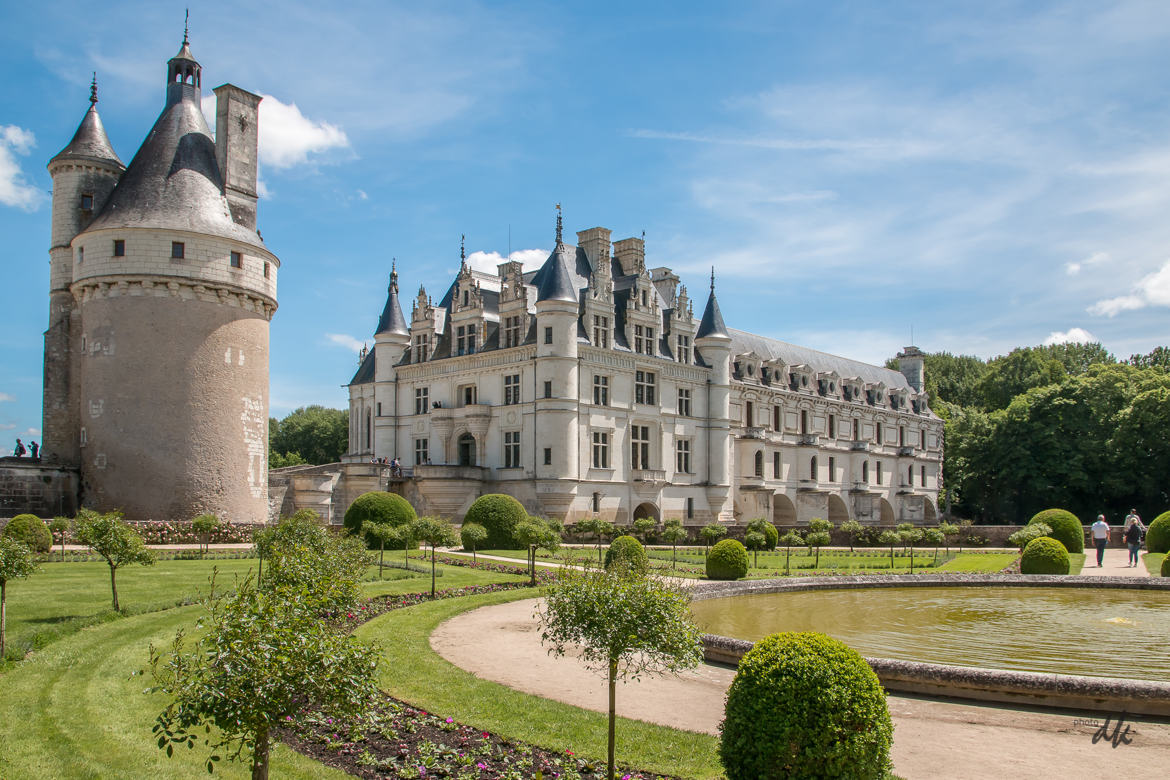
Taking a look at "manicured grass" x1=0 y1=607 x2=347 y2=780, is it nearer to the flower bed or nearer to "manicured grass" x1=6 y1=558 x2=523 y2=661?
the flower bed

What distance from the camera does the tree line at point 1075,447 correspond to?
56.8m

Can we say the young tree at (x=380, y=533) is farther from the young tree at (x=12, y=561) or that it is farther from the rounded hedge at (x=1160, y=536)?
the rounded hedge at (x=1160, y=536)

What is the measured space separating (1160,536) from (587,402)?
78.4 feet

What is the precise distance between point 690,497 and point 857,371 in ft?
95.1

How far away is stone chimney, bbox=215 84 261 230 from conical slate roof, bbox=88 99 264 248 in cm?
57

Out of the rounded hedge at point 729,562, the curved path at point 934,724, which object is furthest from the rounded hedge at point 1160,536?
the curved path at point 934,724

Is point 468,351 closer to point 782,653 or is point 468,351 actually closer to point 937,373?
Answer: point 782,653

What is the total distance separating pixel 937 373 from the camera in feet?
306

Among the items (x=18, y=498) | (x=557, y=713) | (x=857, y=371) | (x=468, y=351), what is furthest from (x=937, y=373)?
(x=557, y=713)

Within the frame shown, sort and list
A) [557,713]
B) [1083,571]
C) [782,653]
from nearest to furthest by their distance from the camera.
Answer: [782,653] < [557,713] < [1083,571]

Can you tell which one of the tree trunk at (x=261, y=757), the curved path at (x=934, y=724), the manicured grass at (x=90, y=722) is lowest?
the curved path at (x=934, y=724)

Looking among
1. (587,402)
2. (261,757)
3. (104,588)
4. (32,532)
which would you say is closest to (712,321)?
(587,402)

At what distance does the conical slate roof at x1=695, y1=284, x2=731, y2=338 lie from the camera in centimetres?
5058

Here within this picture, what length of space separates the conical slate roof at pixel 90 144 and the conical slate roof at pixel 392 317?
15820 millimetres
